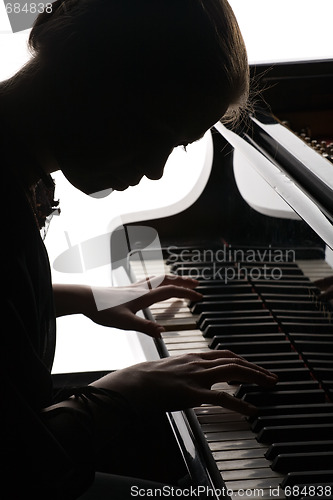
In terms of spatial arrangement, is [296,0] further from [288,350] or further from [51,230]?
[288,350]

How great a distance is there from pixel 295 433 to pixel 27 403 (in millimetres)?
470

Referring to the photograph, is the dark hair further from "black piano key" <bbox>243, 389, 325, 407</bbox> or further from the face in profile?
"black piano key" <bbox>243, 389, 325, 407</bbox>

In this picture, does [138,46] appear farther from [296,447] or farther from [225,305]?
[225,305]

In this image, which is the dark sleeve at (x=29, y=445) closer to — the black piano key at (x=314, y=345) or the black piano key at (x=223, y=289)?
the black piano key at (x=314, y=345)

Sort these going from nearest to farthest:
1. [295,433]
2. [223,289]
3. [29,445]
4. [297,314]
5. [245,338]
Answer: [29,445] → [295,433] → [297,314] → [245,338] → [223,289]

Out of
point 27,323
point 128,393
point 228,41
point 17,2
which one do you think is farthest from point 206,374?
point 17,2

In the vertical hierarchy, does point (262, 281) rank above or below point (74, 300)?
below


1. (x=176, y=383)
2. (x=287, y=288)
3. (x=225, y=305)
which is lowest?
(x=225, y=305)

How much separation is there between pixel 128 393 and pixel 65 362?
4.41ft

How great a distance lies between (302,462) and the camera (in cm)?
106

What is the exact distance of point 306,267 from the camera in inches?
51.9

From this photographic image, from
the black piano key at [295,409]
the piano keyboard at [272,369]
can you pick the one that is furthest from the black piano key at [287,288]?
the black piano key at [295,409]

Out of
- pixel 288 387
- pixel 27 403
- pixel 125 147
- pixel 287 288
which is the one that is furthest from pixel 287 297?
pixel 27 403

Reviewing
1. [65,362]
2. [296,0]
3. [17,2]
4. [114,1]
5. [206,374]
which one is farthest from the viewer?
[296,0]
